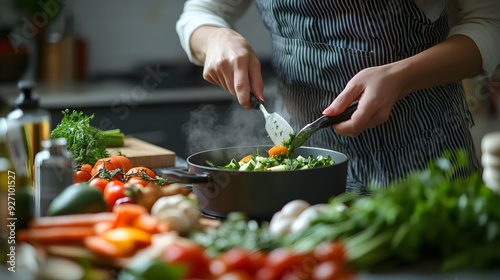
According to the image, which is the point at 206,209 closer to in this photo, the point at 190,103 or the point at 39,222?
the point at 39,222

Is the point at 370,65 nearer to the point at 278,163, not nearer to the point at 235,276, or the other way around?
the point at 278,163

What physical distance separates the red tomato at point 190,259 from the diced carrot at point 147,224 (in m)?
0.19

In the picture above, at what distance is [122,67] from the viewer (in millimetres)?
4250

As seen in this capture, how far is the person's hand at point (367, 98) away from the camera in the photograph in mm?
1781

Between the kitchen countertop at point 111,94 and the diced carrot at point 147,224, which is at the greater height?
the diced carrot at point 147,224

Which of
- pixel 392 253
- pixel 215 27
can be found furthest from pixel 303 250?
pixel 215 27

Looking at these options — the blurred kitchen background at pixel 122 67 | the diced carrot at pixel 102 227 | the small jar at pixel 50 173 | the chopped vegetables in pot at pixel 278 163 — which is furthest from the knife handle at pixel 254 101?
the blurred kitchen background at pixel 122 67

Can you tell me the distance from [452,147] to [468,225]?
91 centimetres

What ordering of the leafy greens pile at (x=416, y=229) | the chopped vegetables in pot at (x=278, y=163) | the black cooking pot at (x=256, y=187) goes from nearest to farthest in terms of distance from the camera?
the leafy greens pile at (x=416, y=229) → the black cooking pot at (x=256, y=187) → the chopped vegetables in pot at (x=278, y=163)

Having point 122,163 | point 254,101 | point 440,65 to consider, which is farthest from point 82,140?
point 440,65

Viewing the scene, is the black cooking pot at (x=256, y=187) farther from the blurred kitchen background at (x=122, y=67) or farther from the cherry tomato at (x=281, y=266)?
the blurred kitchen background at (x=122, y=67)

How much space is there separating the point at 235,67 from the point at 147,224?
73cm

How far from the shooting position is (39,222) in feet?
4.45

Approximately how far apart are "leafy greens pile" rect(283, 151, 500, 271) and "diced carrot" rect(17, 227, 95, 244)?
330 mm
